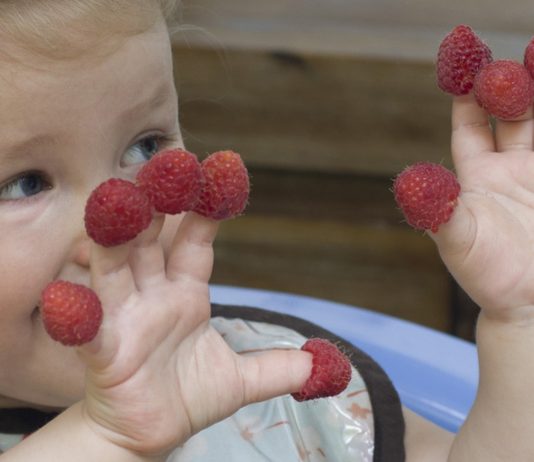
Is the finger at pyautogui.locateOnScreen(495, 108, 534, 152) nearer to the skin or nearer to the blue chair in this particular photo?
the skin

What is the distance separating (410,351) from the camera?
134 cm

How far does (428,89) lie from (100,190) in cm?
137

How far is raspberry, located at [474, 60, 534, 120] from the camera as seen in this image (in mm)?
809

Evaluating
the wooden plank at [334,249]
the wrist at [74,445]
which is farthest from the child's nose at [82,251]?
the wooden plank at [334,249]

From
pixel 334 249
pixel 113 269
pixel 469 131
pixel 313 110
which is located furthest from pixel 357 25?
pixel 113 269

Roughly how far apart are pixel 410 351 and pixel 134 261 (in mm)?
668

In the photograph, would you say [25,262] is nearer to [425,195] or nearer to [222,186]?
[222,186]

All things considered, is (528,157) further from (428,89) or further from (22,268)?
(428,89)


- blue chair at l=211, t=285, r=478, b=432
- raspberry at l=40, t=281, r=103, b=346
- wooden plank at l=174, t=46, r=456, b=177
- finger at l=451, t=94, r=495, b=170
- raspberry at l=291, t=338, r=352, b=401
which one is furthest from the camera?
wooden plank at l=174, t=46, r=456, b=177

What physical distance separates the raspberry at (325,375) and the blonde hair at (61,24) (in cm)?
27

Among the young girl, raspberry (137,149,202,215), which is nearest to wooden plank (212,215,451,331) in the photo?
the young girl

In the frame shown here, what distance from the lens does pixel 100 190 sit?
0.67 meters

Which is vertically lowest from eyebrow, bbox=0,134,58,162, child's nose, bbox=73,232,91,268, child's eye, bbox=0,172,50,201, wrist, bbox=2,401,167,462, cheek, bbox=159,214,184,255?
wrist, bbox=2,401,167,462

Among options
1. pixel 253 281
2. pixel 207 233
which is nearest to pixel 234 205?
pixel 207 233
